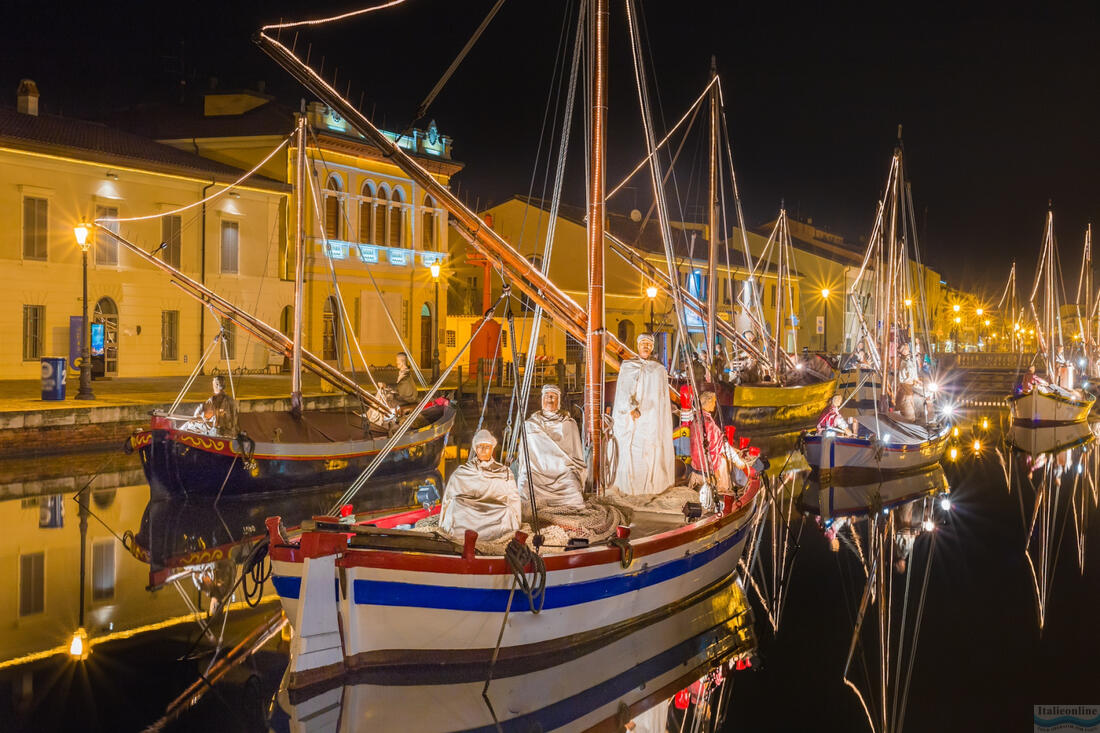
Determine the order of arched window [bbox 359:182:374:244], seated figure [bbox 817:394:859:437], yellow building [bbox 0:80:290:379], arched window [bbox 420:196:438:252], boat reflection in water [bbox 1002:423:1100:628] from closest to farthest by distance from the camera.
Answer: boat reflection in water [bbox 1002:423:1100:628], seated figure [bbox 817:394:859:437], yellow building [bbox 0:80:290:379], arched window [bbox 359:182:374:244], arched window [bbox 420:196:438:252]

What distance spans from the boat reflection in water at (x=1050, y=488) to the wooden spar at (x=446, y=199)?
7613mm

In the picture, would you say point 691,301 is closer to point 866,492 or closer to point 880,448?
point 880,448

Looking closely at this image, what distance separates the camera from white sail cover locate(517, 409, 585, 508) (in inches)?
435

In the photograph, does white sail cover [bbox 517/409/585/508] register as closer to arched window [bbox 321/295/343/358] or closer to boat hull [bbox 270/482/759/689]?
boat hull [bbox 270/482/759/689]

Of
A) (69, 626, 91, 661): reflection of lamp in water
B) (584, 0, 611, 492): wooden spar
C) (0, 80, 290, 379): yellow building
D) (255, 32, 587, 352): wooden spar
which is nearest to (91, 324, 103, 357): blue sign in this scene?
(0, 80, 290, 379): yellow building

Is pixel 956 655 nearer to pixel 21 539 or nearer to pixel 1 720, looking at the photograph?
pixel 1 720

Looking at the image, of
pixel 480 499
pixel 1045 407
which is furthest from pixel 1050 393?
pixel 480 499

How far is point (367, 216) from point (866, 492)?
25.8m

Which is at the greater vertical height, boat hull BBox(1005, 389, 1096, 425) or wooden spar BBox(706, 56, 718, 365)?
wooden spar BBox(706, 56, 718, 365)

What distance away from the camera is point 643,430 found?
12039 millimetres

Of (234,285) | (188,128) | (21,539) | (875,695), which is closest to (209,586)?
(21,539)

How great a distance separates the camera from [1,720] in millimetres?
8031

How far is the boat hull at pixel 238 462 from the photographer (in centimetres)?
1764

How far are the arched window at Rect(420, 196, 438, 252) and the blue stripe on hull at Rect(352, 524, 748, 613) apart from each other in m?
34.2
